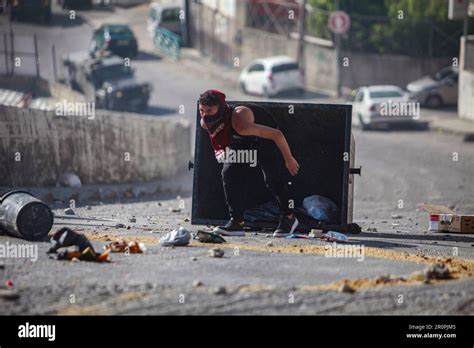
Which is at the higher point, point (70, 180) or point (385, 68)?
point (385, 68)

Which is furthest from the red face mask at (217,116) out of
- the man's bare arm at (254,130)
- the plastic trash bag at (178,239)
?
the plastic trash bag at (178,239)

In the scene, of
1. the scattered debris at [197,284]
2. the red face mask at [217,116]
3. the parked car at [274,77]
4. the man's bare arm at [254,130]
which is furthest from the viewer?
the parked car at [274,77]

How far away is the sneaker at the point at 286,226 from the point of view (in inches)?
565

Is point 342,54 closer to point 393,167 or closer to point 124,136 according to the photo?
point 393,167

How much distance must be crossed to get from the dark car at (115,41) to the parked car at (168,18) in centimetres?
430

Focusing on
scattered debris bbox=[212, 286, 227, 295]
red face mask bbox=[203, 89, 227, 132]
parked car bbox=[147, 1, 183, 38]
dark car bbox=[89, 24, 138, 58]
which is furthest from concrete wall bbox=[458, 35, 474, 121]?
scattered debris bbox=[212, 286, 227, 295]

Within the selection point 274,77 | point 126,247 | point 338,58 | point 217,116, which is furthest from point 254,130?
point 338,58

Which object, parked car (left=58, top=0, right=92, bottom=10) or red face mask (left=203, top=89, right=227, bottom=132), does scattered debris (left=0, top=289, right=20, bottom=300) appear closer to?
red face mask (left=203, top=89, right=227, bottom=132)

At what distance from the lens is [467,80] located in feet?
119

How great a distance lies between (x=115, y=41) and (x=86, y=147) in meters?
28.4

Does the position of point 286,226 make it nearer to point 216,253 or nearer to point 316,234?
point 316,234

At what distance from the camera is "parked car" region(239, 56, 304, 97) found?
42.3 metres

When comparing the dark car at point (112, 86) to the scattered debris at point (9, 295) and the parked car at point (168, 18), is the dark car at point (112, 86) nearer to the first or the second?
the parked car at point (168, 18)
